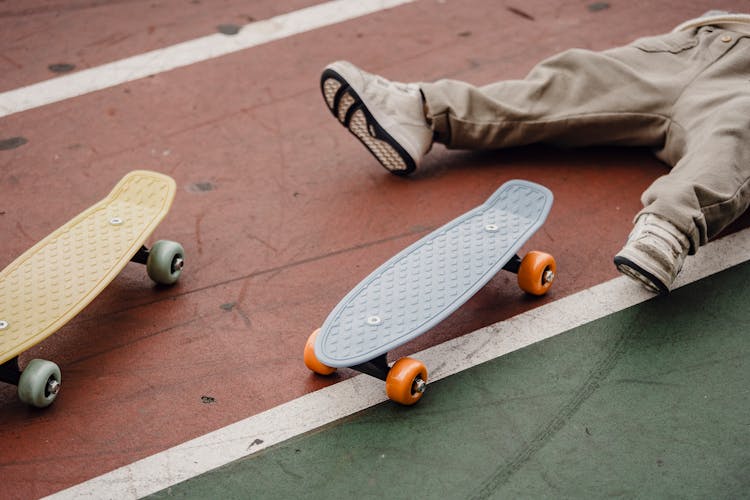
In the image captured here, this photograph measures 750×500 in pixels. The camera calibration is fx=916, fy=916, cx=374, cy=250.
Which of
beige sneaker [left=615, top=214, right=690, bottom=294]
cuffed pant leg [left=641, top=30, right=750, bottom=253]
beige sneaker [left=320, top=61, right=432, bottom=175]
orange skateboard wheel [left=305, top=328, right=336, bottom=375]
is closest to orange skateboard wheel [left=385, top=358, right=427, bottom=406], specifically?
orange skateboard wheel [left=305, top=328, right=336, bottom=375]

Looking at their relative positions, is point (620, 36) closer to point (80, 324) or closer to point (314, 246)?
point (314, 246)

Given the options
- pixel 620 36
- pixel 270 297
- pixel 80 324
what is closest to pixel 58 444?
pixel 80 324

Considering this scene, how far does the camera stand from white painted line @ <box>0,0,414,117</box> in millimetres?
4168

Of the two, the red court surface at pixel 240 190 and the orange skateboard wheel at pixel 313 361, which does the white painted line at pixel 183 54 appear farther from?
the orange skateboard wheel at pixel 313 361

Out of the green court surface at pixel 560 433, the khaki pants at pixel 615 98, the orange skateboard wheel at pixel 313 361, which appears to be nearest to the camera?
the green court surface at pixel 560 433

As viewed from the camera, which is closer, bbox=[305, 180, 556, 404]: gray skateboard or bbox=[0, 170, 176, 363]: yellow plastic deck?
bbox=[305, 180, 556, 404]: gray skateboard

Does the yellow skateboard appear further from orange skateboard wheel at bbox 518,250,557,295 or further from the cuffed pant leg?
the cuffed pant leg

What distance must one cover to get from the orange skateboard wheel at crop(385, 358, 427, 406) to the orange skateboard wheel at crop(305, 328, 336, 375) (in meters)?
0.20

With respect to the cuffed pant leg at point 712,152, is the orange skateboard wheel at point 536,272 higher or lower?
lower

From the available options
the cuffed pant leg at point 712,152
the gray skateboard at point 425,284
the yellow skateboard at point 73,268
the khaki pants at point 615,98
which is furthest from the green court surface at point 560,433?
the khaki pants at point 615,98

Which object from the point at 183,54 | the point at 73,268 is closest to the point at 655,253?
the point at 73,268

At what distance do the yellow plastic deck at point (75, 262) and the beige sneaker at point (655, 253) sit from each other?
1.52m

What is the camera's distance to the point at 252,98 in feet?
13.5

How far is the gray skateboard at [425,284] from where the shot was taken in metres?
2.54
